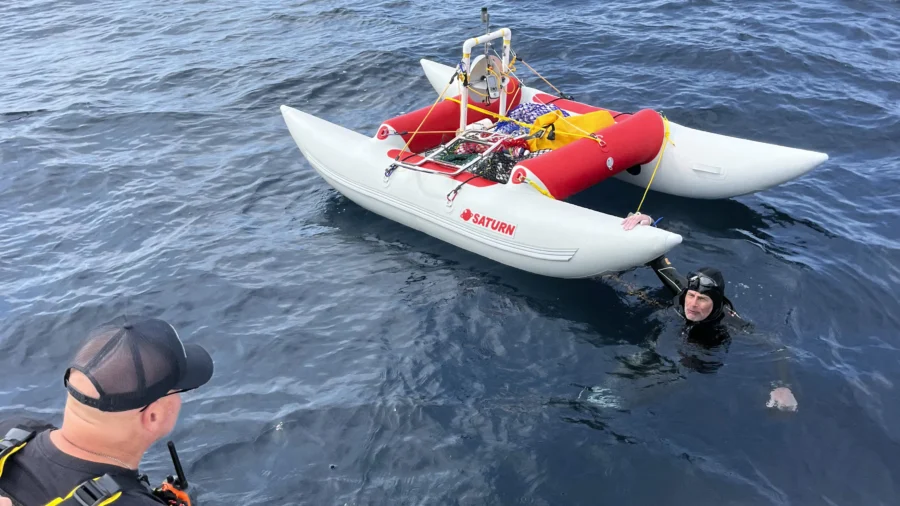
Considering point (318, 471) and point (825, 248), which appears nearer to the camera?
point (318, 471)

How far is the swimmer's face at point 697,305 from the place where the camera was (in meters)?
5.29

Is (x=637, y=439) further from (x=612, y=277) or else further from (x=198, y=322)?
(x=198, y=322)

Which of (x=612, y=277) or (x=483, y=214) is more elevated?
(x=483, y=214)

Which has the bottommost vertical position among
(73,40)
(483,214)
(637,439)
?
(637,439)

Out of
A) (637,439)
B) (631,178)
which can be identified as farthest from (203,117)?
(637,439)

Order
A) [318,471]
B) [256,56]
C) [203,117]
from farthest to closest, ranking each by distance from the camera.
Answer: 1. [256,56]
2. [203,117]
3. [318,471]

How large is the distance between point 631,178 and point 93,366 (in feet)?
22.6

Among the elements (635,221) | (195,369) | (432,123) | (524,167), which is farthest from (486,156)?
(195,369)

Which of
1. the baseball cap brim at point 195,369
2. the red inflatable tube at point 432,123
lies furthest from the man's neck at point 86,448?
the red inflatable tube at point 432,123

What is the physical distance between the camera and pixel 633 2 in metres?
13.7

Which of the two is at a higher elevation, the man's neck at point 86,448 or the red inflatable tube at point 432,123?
the man's neck at point 86,448

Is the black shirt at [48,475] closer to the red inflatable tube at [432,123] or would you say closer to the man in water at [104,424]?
the man in water at [104,424]

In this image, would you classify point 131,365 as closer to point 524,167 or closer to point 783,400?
point 783,400

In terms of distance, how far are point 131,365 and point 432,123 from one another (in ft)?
21.4
